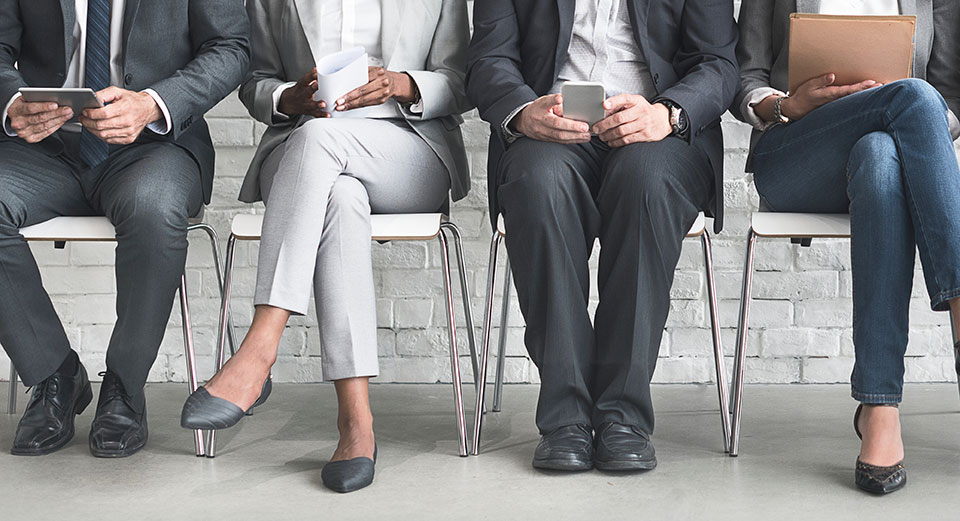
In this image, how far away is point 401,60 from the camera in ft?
7.12

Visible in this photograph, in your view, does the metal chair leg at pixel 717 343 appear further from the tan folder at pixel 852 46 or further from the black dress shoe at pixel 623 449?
the tan folder at pixel 852 46

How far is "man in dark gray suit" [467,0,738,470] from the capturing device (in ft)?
5.87

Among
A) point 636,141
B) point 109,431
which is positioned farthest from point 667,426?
point 109,431

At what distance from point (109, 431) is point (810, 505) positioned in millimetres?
→ 1304

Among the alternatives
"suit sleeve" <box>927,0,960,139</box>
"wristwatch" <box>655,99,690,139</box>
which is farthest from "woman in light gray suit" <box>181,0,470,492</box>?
"suit sleeve" <box>927,0,960,139</box>

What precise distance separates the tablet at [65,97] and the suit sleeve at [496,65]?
74 centimetres

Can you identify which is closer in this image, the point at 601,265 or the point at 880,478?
the point at 880,478

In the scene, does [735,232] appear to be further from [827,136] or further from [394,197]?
[394,197]

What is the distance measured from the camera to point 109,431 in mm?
1949

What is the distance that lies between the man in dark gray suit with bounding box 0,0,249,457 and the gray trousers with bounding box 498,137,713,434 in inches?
27.1

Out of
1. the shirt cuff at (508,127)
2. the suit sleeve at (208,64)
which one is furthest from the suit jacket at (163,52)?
the shirt cuff at (508,127)

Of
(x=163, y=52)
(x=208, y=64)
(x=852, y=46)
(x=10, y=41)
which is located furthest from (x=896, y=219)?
(x=10, y=41)

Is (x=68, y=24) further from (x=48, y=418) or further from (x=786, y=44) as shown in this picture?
(x=786, y=44)

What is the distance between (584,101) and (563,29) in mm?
319
